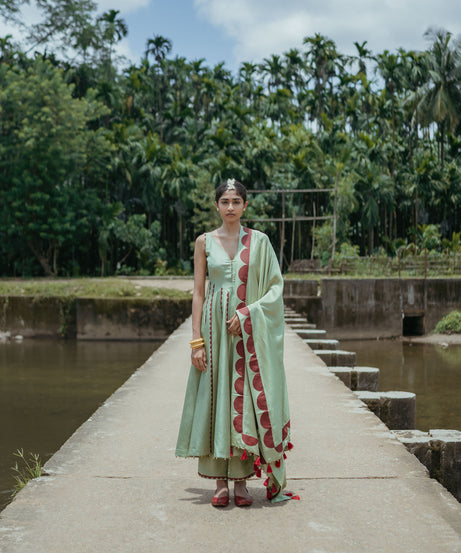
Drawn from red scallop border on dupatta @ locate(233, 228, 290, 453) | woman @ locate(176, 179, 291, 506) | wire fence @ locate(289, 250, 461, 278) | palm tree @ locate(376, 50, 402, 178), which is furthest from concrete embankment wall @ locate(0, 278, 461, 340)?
palm tree @ locate(376, 50, 402, 178)

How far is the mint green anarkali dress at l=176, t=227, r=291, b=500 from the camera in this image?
11.6ft

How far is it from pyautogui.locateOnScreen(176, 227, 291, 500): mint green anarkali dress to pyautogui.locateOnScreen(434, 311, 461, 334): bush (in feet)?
59.0

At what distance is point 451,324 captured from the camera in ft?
67.6

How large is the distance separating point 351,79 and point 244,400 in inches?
1760

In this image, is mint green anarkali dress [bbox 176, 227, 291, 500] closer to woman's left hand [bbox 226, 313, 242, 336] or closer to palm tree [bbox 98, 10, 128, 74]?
woman's left hand [bbox 226, 313, 242, 336]

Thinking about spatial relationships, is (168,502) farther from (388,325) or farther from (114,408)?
(388,325)

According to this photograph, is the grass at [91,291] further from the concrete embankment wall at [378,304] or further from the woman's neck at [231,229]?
the woman's neck at [231,229]

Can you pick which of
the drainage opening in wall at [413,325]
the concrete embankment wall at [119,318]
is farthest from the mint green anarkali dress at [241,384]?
the drainage opening in wall at [413,325]

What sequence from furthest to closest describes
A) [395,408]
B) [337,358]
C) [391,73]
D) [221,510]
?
[391,73] → [337,358] → [395,408] → [221,510]

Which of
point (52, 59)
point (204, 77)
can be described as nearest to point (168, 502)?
point (52, 59)

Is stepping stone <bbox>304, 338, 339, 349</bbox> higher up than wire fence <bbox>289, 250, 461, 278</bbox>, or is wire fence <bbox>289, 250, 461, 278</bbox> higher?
wire fence <bbox>289, 250, 461, 278</bbox>

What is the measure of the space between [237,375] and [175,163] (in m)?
31.1

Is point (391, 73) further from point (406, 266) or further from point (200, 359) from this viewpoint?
point (200, 359)

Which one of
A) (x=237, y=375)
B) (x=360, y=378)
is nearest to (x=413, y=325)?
(x=360, y=378)
